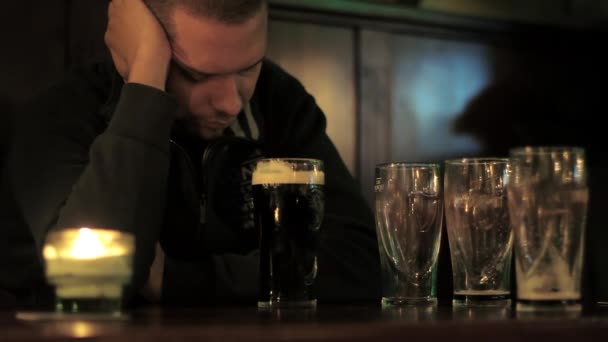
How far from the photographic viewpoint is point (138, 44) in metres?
1.51

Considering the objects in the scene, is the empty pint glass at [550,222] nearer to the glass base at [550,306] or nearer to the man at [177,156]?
the glass base at [550,306]

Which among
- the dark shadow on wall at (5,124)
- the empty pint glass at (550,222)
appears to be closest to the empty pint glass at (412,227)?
the empty pint glass at (550,222)

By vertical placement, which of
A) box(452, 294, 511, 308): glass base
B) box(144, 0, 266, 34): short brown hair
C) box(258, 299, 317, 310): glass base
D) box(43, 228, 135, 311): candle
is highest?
box(144, 0, 266, 34): short brown hair

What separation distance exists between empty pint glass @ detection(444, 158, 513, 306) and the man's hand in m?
0.62

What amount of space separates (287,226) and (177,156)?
60cm

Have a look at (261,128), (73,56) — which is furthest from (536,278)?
(73,56)

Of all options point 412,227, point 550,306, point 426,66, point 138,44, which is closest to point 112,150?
point 138,44

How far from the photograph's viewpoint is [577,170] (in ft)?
2.79

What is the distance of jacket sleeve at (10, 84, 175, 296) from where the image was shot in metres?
1.22

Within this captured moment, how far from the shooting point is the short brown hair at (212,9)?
150 cm

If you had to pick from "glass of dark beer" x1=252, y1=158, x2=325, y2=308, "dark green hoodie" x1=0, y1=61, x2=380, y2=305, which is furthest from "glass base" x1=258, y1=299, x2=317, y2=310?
"dark green hoodie" x1=0, y1=61, x2=380, y2=305

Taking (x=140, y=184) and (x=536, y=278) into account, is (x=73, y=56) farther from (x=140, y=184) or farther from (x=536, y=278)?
(x=536, y=278)

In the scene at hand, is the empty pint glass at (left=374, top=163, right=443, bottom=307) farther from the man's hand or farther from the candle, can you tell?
the man's hand

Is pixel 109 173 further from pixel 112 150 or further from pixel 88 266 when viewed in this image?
pixel 88 266
